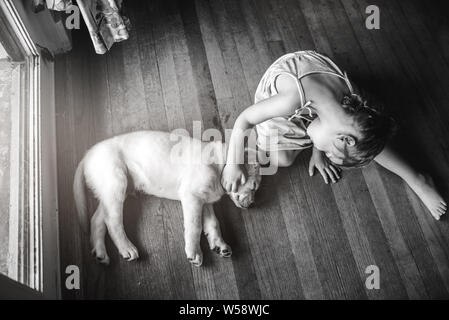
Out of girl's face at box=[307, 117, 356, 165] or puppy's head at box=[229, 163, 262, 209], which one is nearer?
girl's face at box=[307, 117, 356, 165]

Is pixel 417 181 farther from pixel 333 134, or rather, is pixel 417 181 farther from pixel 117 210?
pixel 117 210

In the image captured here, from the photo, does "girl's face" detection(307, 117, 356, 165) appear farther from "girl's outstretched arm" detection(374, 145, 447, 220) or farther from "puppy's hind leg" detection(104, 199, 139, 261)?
"puppy's hind leg" detection(104, 199, 139, 261)

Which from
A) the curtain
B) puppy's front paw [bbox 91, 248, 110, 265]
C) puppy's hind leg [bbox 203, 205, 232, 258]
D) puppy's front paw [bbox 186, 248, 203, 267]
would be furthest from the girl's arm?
the curtain

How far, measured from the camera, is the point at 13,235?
40.2 inches

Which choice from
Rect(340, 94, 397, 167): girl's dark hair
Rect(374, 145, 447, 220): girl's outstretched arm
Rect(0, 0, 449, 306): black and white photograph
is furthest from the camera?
Rect(374, 145, 447, 220): girl's outstretched arm

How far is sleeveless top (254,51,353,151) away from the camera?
108 cm

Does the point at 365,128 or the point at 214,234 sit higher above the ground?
the point at 365,128

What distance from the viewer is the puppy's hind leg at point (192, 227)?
111cm

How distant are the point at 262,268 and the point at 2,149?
0.88 m

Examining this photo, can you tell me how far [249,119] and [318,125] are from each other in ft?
0.69

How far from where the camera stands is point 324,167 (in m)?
1.29

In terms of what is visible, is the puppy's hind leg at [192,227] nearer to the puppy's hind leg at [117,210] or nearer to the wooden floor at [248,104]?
the wooden floor at [248,104]

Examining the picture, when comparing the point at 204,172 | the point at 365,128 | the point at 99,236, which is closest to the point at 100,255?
the point at 99,236

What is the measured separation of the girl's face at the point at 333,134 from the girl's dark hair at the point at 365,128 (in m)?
0.02
